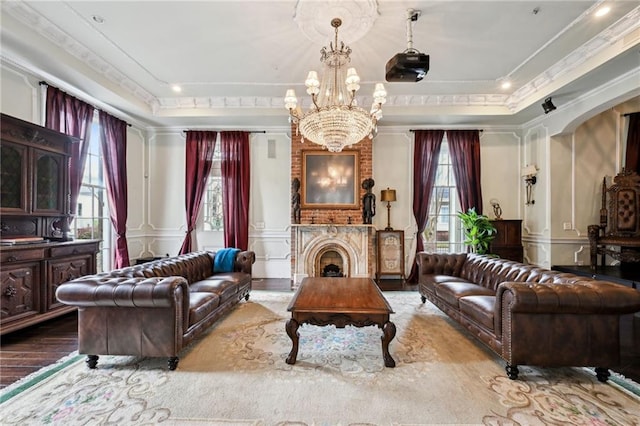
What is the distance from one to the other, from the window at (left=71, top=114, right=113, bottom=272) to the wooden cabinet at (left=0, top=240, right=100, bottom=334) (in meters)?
1.41

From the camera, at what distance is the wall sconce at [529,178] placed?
18.7 ft

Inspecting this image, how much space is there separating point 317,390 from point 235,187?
477 cm

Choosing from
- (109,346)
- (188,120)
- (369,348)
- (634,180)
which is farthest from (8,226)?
(634,180)

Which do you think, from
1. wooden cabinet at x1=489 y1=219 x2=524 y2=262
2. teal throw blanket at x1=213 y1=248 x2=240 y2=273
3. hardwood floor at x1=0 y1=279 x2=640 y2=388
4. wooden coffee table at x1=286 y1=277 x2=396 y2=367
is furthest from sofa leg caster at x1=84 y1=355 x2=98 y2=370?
wooden cabinet at x1=489 y1=219 x2=524 y2=262

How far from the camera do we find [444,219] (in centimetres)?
637

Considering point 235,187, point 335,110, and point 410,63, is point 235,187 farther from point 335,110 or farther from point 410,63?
point 410,63

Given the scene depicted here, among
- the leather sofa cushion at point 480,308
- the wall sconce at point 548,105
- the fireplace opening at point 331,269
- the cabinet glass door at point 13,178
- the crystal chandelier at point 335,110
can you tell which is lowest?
the fireplace opening at point 331,269

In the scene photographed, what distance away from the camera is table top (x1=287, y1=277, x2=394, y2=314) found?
103 inches

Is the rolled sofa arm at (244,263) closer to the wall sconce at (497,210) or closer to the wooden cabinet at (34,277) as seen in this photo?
the wooden cabinet at (34,277)

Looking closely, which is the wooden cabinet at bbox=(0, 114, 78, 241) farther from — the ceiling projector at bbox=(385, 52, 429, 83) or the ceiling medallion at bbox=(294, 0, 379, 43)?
the ceiling projector at bbox=(385, 52, 429, 83)

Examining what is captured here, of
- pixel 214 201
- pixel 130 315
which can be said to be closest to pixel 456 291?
pixel 130 315

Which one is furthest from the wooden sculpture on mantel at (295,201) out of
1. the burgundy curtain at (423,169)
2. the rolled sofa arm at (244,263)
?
the burgundy curtain at (423,169)

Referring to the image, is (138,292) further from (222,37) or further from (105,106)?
(105,106)

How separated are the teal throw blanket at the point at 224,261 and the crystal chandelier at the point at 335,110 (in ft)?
7.58
